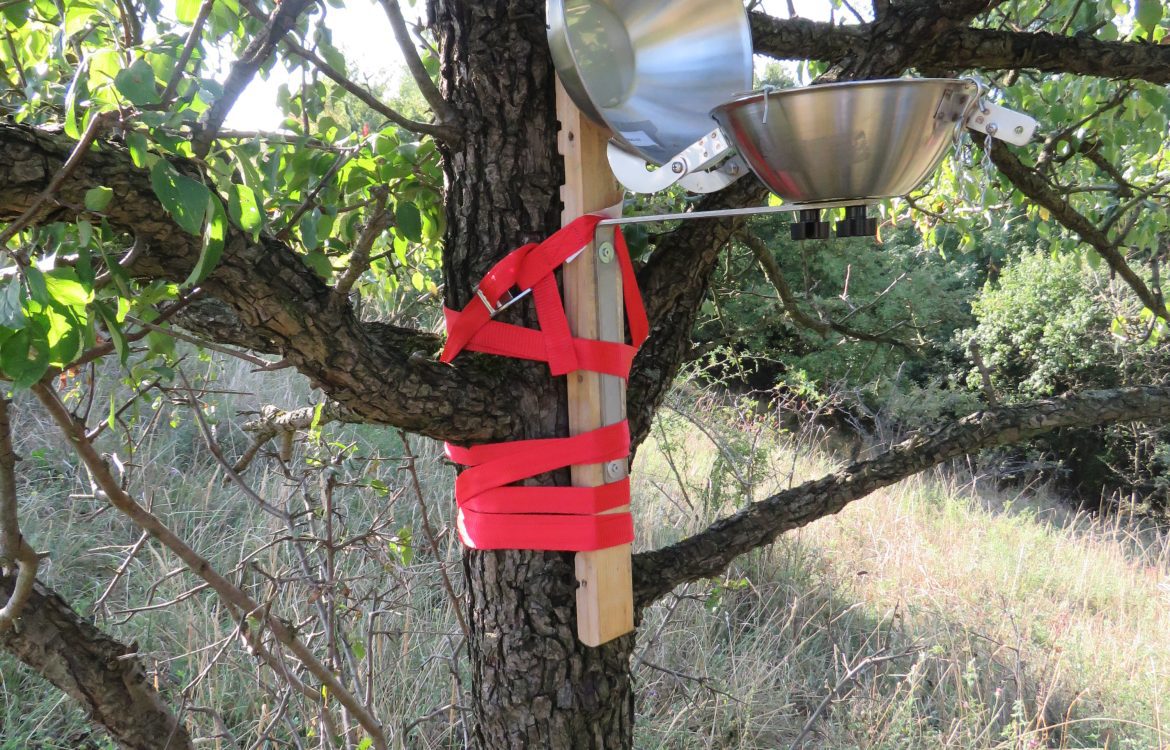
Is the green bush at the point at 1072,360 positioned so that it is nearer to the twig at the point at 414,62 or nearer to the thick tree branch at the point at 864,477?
the thick tree branch at the point at 864,477

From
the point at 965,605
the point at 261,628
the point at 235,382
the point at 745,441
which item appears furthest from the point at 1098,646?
the point at 235,382

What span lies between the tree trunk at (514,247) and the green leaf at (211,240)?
1.46 ft

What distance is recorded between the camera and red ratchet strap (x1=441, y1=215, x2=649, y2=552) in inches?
44.5

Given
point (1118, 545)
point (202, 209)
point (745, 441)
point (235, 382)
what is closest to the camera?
point (202, 209)

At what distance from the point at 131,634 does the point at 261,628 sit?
5.68 feet

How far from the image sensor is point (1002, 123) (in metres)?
0.82

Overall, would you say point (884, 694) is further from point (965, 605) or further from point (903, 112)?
point (903, 112)

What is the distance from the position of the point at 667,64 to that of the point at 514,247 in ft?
1.07

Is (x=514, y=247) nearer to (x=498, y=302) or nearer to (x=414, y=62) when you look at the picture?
(x=498, y=302)

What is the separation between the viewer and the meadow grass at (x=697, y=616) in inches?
102

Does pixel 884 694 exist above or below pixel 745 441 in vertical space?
below

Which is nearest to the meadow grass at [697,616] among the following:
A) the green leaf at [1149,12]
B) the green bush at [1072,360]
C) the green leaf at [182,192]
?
the green leaf at [182,192]

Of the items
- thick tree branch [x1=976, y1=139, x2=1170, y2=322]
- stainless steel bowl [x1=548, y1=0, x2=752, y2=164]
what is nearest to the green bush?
thick tree branch [x1=976, y1=139, x2=1170, y2=322]

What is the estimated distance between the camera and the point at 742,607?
3.83 meters
